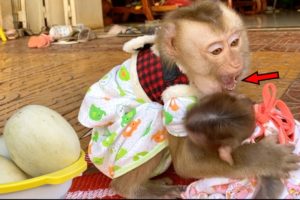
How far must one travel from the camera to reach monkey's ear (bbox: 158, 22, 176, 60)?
136 cm

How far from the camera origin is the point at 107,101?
58.6 inches

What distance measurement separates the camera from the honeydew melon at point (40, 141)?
4.11 feet

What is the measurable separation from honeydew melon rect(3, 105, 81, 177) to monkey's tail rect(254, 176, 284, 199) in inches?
17.1

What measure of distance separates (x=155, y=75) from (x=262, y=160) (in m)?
0.36

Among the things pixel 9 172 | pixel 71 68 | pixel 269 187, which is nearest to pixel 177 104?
pixel 269 187

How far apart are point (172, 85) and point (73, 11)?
16.9 ft

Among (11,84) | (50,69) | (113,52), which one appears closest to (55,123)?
(11,84)

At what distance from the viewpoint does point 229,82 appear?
1306 mm

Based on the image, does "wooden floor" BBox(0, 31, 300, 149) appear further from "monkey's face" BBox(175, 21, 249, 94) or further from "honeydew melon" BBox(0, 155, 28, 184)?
"monkey's face" BBox(175, 21, 249, 94)

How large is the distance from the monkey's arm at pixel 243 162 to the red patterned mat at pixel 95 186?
20 cm

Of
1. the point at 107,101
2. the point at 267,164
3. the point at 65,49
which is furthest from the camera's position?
the point at 65,49

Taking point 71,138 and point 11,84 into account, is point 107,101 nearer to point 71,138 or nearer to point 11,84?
point 71,138

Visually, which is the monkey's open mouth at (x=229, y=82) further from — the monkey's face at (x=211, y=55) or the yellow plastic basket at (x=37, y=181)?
the yellow plastic basket at (x=37, y=181)

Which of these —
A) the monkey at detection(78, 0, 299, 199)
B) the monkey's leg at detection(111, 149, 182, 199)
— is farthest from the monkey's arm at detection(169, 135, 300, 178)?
the monkey's leg at detection(111, 149, 182, 199)
